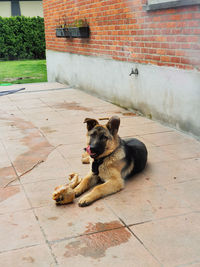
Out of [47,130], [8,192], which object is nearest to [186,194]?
Answer: [8,192]

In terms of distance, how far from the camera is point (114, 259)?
2.82m

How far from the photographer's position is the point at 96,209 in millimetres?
3676

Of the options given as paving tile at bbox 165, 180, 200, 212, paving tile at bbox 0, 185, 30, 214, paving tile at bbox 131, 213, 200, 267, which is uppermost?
paving tile at bbox 0, 185, 30, 214

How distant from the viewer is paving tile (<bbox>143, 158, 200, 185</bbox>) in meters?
4.39

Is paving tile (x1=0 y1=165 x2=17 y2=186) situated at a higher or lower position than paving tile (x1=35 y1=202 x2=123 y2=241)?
higher

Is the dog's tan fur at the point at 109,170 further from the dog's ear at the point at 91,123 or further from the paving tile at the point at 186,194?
the paving tile at the point at 186,194

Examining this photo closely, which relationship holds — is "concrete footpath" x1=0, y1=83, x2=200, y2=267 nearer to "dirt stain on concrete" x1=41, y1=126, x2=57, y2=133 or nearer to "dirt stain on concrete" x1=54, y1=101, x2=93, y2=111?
"dirt stain on concrete" x1=41, y1=126, x2=57, y2=133

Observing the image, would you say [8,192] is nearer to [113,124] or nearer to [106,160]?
[106,160]

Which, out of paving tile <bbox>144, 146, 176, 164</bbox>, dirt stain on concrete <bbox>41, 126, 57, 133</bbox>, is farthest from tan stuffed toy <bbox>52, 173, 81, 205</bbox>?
dirt stain on concrete <bbox>41, 126, 57, 133</bbox>

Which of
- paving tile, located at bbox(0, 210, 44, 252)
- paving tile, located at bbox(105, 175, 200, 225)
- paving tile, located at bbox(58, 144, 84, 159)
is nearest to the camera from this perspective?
paving tile, located at bbox(0, 210, 44, 252)

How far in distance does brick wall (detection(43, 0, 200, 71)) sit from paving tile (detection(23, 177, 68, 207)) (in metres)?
3.09

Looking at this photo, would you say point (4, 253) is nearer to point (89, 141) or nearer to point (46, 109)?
point (89, 141)

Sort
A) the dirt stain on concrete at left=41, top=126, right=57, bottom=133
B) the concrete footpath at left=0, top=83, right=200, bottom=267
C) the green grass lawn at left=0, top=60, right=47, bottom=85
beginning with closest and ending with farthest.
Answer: the concrete footpath at left=0, top=83, right=200, bottom=267, the dirt stain on concrete at left=41, top=126, right=57, bottom=133, the green grass lawn at left=0, top=60, right=47, bottom=85

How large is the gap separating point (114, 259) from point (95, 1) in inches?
315
